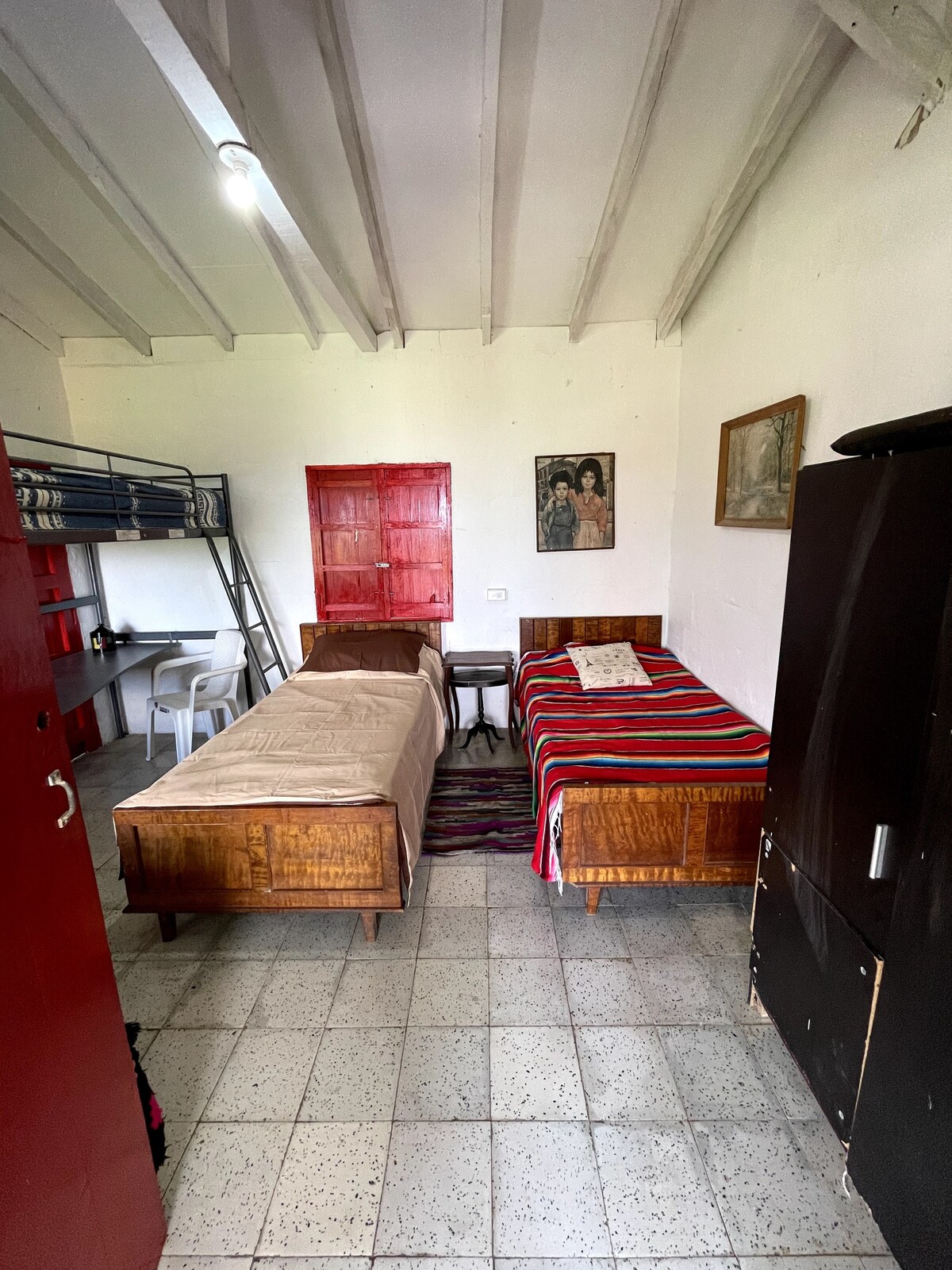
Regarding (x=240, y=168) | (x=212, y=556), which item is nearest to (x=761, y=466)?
(x=240, y=168)

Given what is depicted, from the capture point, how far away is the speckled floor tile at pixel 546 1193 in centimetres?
117

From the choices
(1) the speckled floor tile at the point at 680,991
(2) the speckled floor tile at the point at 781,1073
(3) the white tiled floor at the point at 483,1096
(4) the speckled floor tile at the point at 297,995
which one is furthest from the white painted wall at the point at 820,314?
(4) the speckled floor tile at the point at 297,995

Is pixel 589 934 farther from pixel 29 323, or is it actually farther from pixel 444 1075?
pixel 29 323

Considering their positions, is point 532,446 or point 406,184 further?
point 532,446

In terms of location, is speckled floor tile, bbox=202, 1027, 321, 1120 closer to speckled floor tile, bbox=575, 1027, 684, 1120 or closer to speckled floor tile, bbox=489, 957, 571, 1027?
speckled floor tile, bbox=489, 957, 571, 1027

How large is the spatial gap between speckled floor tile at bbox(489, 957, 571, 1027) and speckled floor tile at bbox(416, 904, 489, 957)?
11 centimetres

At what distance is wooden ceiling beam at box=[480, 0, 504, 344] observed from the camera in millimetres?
1620

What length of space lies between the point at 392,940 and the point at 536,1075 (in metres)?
0.73

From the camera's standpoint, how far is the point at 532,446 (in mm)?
3762

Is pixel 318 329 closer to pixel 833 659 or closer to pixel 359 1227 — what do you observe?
pixel 833 659

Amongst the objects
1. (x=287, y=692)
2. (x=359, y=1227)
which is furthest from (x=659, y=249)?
(x=359, y=1227)

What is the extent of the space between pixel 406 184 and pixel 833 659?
2.68 m

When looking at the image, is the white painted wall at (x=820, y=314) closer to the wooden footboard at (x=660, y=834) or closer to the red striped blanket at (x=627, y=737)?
the red striped blanket at (x=627, y=737)

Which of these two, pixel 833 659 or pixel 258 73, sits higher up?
pixel 258 73
